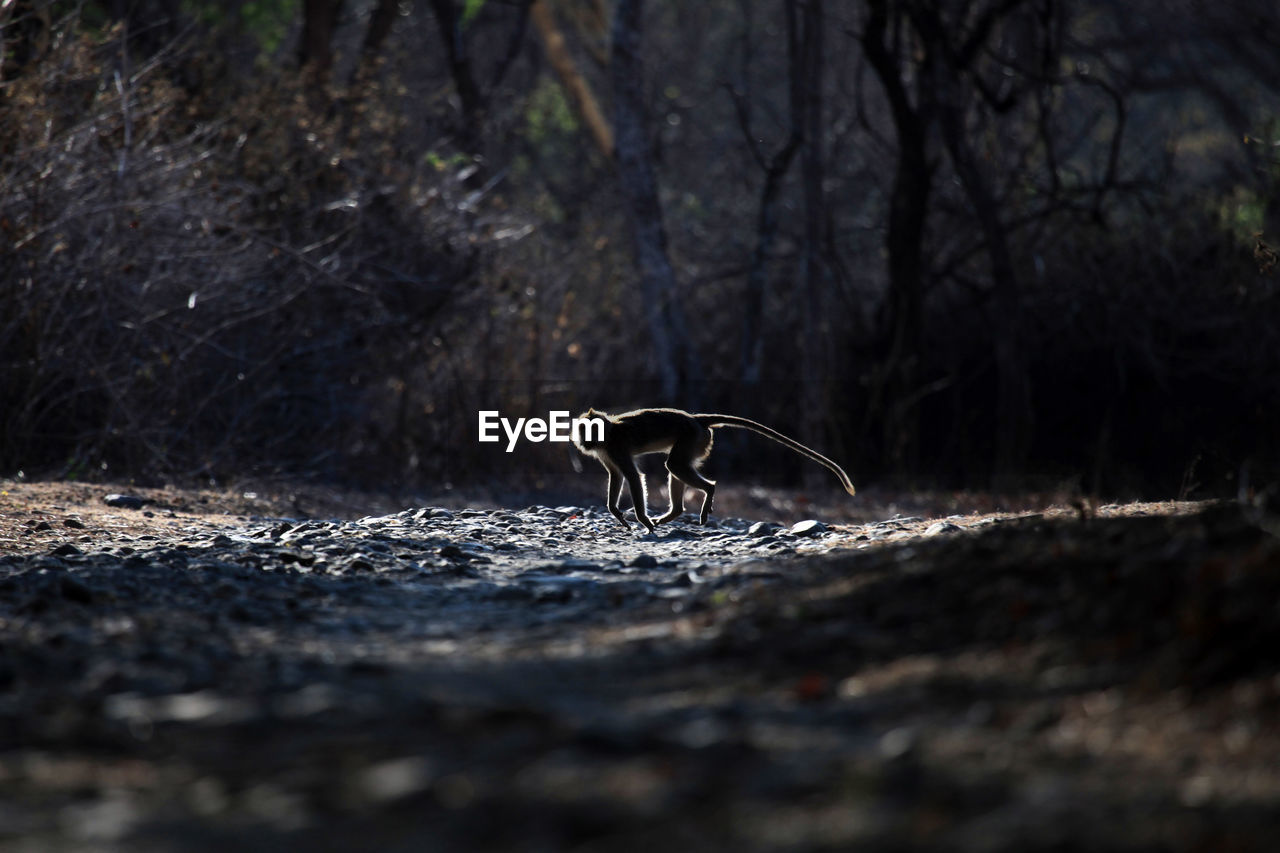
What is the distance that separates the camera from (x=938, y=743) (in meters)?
4.29

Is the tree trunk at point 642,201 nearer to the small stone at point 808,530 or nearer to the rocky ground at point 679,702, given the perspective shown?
the small stone at point 808,530

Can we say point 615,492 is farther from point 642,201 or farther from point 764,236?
point 764,236

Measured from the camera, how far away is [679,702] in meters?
4.91

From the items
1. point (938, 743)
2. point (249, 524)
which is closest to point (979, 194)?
point (249, 524)

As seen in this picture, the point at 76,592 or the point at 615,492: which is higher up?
the point at 615,492

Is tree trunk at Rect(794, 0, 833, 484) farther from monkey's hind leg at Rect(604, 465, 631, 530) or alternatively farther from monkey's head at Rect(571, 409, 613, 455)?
monkey's head at Rect(571, 409, 613, 455)

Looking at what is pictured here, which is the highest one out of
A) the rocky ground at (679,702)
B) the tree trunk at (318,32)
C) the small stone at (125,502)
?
the tree trunk at (318,32)

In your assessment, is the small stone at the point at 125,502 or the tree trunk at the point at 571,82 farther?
the tree trunk at the point at 571,82

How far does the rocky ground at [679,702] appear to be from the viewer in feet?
12.0

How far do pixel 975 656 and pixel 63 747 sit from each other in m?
3.00

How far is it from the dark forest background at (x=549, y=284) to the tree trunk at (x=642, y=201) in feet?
0.17

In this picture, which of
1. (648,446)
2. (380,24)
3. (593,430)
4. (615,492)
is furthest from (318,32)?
(648,446)

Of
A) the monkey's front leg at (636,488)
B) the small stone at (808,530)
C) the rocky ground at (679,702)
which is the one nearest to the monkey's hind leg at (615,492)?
the monkey's front leg at (636,488)

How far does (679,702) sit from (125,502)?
338 inches
